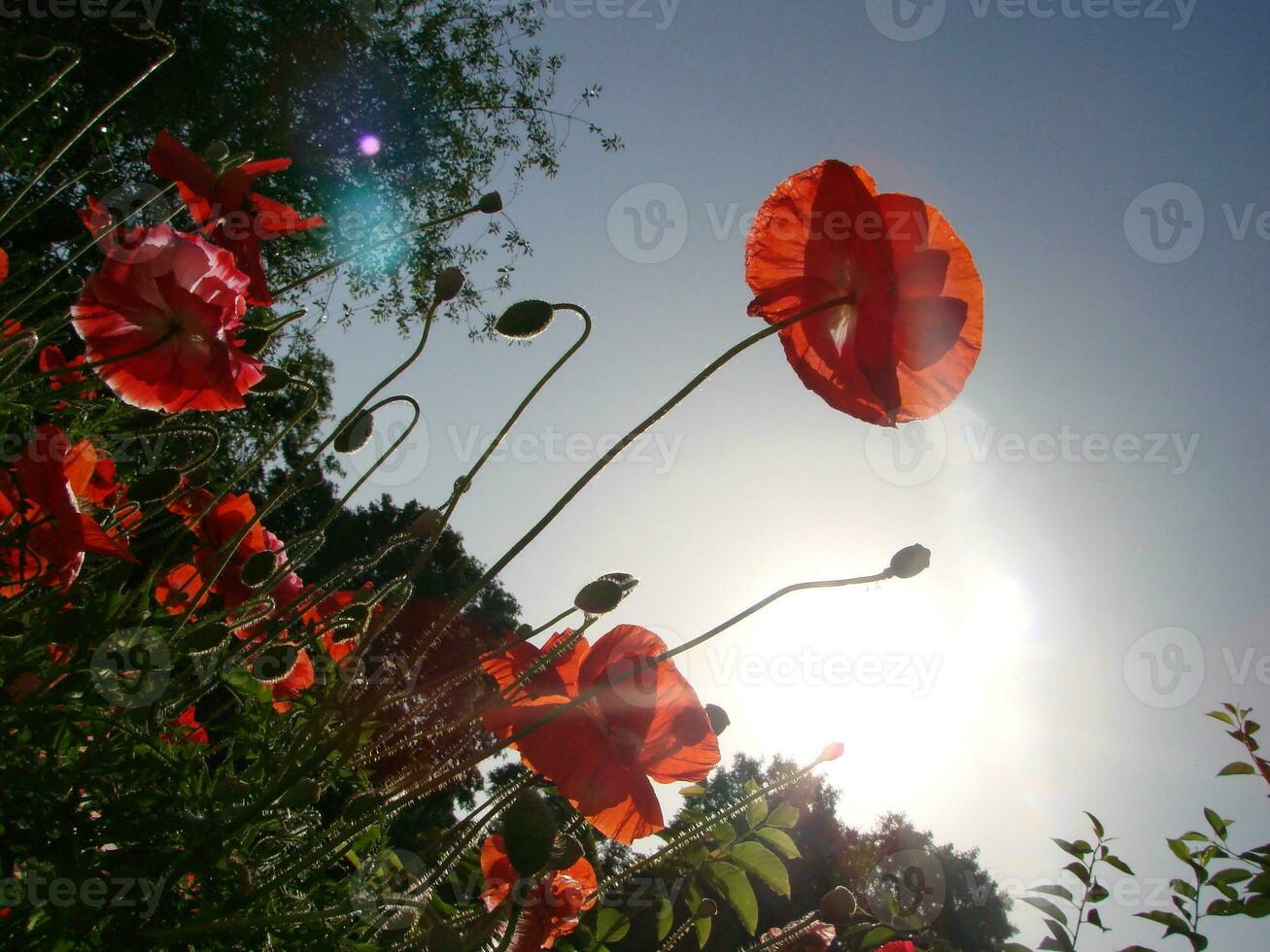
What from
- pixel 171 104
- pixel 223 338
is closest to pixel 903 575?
pixel 223 338

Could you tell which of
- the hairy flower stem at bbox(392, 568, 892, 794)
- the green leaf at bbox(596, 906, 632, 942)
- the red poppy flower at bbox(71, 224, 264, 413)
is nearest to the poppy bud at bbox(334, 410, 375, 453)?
the red poppy flower at bbox(71, 224, 264, 413)

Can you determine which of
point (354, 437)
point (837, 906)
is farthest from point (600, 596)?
point (837, 906)

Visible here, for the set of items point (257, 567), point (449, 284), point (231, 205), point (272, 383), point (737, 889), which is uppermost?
point (449, 284)

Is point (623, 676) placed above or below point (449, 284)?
below

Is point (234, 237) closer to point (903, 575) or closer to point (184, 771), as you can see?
point (184, 771)

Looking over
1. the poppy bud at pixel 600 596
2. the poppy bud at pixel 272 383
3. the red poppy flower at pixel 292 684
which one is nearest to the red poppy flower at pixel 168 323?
the poppy bud at pixel 272 383

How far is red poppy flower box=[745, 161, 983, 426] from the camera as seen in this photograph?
117 cm

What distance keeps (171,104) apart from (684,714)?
27.8 feet

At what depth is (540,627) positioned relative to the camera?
3.67 ft

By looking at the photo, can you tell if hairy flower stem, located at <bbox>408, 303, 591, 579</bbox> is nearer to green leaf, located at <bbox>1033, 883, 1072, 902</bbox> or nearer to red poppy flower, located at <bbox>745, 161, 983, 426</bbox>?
red poppy flower, located at <bbox>745, 161, 983, 426</bbox>

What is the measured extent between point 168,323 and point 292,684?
1.89 ft

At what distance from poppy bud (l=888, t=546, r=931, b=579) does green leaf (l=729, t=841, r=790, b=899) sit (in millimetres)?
615

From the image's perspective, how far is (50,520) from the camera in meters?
0.97

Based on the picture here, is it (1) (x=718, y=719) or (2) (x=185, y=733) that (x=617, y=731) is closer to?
(1) (x=718, y=719)
